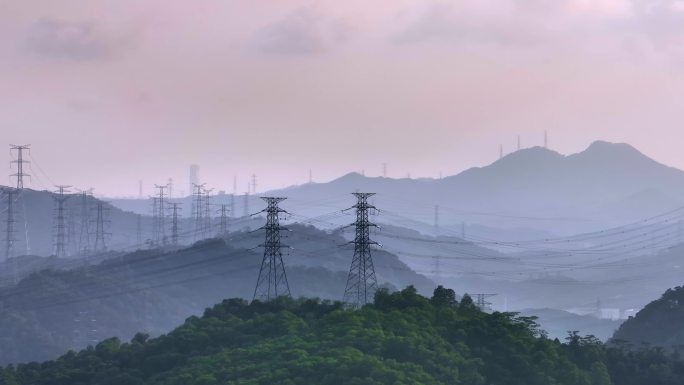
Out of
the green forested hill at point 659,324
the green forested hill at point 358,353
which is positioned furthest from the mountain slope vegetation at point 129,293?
the green forested hill at point 659,324

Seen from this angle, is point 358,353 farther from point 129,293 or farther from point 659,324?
point 129,293

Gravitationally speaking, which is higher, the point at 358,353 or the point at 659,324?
the point at 358,353

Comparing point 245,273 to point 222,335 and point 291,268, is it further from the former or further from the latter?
point 222,335

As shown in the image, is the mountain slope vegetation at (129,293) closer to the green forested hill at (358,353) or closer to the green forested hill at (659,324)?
the green forested hill at (358,353)

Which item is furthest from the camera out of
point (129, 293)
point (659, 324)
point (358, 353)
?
point (129, 293)

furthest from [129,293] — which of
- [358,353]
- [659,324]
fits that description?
[358,353]

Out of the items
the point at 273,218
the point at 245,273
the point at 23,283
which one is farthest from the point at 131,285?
the point at 273,218

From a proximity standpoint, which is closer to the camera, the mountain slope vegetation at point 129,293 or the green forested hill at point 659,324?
the green forested hill at point 659,324

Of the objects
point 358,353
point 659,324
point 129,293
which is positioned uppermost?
point 358,353

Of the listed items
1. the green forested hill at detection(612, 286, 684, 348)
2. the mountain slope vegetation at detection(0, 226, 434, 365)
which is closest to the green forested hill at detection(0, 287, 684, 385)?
the green forested hill at detection(612, 286, 684, 348)
